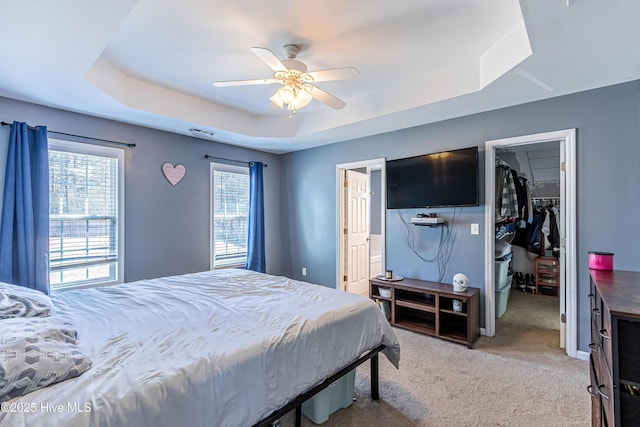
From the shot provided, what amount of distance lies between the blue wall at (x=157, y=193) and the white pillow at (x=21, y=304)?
1846 mm

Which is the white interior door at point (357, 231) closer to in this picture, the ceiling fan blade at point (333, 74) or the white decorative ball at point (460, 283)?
the white decorative ball at point (460, 283)

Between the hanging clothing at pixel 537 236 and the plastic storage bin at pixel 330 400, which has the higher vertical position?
the hanging clothing at pixel 537 236

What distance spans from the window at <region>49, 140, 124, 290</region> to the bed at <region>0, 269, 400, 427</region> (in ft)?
3.73

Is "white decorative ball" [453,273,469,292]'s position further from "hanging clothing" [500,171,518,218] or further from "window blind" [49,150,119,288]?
"window blind" [49,150,119,288]

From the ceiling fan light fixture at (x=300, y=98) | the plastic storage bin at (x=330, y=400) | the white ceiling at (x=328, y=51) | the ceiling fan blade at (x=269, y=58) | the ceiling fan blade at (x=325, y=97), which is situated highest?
the white ceiling at (x=328, y=51)

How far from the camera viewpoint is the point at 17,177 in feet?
9.16

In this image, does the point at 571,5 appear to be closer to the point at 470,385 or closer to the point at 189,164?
the point at 470,385

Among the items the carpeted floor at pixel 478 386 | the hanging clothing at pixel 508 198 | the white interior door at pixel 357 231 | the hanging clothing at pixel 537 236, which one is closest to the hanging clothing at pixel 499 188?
the hanging clothing at pixel 508 198

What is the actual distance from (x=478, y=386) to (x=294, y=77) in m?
2.70

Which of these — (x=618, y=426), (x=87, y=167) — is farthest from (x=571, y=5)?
(x=87, y=167)

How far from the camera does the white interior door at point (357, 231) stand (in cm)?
470

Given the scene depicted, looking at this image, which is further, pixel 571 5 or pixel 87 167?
pixel 87 167

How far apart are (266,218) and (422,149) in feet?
8.79

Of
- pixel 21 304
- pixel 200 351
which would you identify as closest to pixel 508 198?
pixel 200 351
